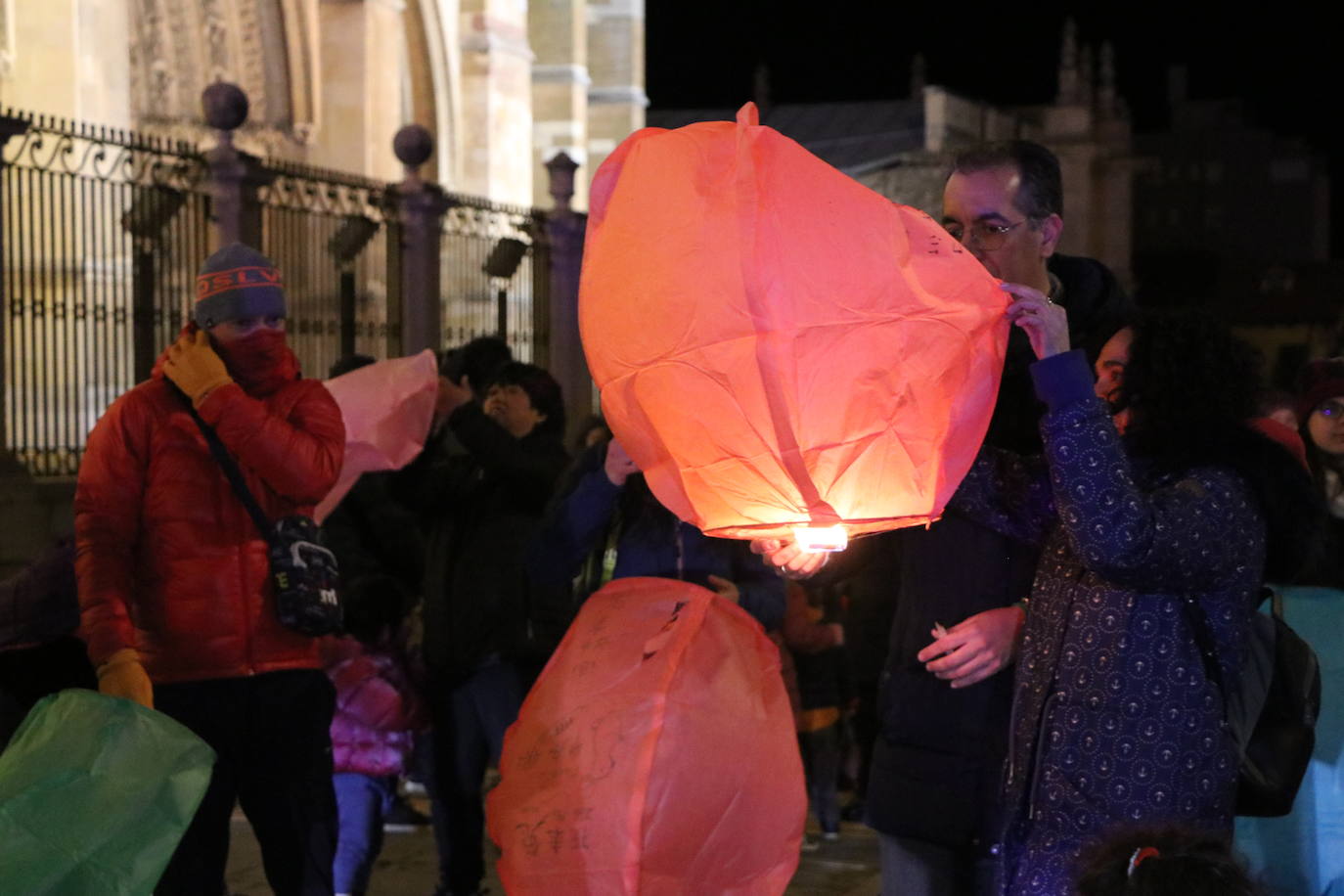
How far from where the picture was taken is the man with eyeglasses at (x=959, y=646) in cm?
350

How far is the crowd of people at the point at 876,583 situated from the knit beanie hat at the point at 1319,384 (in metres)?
0.02

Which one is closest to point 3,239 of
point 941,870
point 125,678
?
point 125,678

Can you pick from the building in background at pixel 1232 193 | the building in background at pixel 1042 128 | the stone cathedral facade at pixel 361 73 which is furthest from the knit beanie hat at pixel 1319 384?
the building in background at pixel 1232 193

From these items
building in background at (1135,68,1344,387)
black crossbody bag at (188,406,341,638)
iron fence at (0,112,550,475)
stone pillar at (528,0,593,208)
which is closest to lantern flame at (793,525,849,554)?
black crossbody bag at (188,406,341,638)

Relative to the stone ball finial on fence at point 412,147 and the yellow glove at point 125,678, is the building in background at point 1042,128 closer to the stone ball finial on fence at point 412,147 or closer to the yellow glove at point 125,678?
the stone ball finial on fence at point 412,147

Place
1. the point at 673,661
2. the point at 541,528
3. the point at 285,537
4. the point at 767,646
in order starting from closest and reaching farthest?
the point at 673,661 → the point at 767,646 → the point at 285,537 → the point at 541,528

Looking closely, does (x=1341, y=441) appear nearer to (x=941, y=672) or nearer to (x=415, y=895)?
(x=941, y=672)

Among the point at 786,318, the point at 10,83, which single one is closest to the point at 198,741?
the point at 786,318

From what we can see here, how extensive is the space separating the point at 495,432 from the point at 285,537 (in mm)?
1515

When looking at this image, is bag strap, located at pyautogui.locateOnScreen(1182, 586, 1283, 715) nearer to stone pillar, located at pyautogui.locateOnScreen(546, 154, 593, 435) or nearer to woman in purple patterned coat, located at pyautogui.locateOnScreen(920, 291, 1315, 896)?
woman in purple patterned coat, located at pyautogui.locateOnScreen(920, 291, 1315, 896)

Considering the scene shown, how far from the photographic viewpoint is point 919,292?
9.17 ft

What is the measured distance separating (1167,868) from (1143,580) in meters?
0.51

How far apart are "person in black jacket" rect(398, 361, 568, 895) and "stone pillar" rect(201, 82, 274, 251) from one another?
20.2ft

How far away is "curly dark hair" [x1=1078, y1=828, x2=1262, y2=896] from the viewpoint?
279 centimetres
